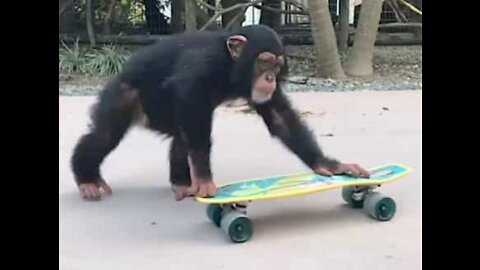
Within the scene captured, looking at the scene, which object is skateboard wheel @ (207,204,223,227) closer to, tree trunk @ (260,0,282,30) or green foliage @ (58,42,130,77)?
green foliage @ (58,42,130,77)

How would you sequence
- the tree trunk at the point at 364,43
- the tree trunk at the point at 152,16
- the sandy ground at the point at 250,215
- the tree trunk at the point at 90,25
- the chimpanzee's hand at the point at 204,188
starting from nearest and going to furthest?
the sandy ground at the point at 250,215
the chimpanzee's hand at the point at 204,188
the tree trunk at the point at 364,43
the tree trunk at the point at 90,25
the tree trunk at the point at 152,16

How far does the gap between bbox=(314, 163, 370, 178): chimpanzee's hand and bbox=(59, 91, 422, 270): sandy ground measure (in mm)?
141

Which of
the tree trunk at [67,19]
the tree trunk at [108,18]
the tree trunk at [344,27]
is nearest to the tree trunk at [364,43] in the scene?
the tree trunk at [344,27]

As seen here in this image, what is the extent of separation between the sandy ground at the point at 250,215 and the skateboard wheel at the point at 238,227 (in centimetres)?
3

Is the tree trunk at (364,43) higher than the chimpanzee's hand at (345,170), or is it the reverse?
the tree trunk at (364,43)

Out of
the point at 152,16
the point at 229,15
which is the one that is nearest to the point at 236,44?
the point at 229,15

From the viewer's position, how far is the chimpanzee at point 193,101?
9.22 ft

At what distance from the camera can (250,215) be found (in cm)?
298

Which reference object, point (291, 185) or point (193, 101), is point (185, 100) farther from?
point (291, 185)

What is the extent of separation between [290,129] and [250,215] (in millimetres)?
379

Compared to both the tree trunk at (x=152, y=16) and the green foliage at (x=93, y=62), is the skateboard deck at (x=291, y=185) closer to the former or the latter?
the green foliage at (x=93, y=62)

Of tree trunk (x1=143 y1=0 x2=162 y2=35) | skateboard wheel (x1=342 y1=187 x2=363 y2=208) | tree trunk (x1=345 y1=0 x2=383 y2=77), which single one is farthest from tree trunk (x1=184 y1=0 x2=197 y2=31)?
skateboard wheel (x1=342 y1=187 x2=363 y2=208)
